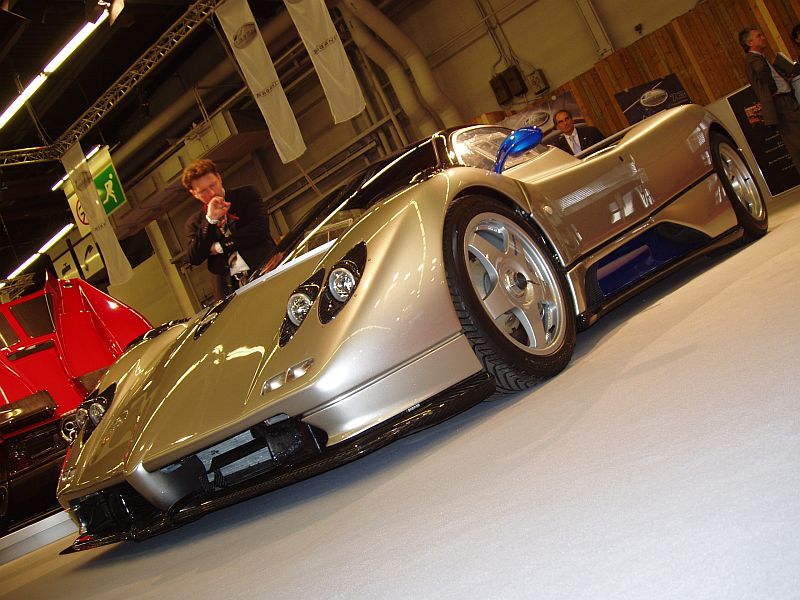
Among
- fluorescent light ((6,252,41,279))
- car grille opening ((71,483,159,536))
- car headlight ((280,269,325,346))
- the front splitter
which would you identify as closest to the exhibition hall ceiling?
fluorescent light ((6,252,41,279))

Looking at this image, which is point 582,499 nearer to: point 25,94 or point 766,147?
point 766,147

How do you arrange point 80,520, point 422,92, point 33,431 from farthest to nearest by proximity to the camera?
1. point 422,92
2. point 33,431
3. point 80,520

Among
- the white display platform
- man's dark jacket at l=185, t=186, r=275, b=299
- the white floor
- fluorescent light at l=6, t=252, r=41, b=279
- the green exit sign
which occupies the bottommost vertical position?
the white floor

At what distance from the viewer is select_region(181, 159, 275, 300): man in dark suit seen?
4.76 metres

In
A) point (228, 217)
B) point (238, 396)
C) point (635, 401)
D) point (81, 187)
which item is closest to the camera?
Answer: point (635, 401)

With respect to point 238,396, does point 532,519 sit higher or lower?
lower

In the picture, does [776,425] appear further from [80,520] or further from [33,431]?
[33,431]

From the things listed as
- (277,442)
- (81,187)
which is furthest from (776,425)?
(81,187)

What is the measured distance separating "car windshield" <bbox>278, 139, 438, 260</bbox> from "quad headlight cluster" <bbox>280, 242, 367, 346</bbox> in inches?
25.0

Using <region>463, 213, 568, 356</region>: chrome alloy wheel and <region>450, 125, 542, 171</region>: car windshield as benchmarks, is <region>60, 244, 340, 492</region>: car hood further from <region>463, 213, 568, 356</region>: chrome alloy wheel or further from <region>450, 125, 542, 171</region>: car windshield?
<region>450, 125, 542, 171</region>: car windshield

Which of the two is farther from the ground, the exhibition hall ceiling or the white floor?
the exhibition hall ceiling

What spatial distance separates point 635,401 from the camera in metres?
2.10

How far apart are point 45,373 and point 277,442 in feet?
16.2

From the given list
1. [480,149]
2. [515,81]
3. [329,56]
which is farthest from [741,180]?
[515,81]
